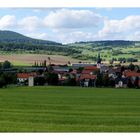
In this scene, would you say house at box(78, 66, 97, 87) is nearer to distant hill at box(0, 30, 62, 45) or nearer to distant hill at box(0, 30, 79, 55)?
distant hill at box(0, 30, 79, 55)

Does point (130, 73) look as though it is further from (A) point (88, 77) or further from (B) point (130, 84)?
(A) point (88, 77)

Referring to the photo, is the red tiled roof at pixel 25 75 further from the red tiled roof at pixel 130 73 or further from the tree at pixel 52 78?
the red tiled roof at pixel 130 73

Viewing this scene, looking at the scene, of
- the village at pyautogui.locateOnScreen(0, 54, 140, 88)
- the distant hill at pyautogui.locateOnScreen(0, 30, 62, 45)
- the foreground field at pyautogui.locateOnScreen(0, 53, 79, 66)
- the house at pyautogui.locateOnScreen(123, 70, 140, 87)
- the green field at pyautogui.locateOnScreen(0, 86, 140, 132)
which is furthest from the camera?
the house at pyautogui.locateOnScreen(123, 70, 140, 87)

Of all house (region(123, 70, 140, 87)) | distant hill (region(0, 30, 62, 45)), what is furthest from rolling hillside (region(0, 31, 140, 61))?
house (region(123, 70, 140, 87))

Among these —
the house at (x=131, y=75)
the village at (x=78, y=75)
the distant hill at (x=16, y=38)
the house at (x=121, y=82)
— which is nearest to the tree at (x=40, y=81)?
the village at (x=78, y=75)

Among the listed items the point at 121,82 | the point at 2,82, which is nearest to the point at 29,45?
the point at 2,82
